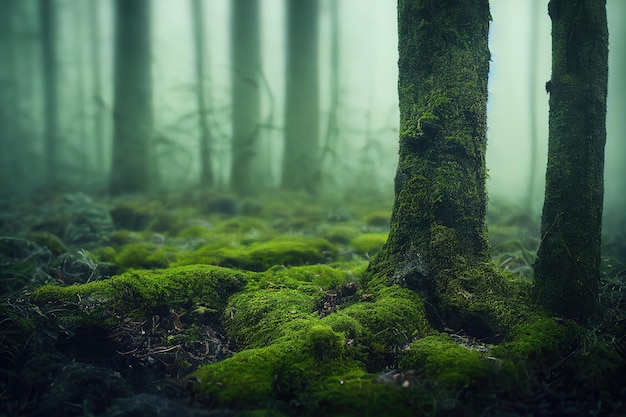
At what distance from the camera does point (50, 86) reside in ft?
74.7

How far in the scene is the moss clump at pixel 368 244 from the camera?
23.4 feet

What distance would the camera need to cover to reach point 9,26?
77.0 feet

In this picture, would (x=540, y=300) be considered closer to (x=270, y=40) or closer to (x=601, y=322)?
(x=601, y=322)

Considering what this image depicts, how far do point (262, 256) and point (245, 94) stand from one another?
11.6m

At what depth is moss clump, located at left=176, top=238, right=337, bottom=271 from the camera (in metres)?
5.69

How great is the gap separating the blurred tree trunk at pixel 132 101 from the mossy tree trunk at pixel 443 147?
1292cm

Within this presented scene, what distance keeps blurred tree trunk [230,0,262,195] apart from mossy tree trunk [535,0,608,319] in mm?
12291

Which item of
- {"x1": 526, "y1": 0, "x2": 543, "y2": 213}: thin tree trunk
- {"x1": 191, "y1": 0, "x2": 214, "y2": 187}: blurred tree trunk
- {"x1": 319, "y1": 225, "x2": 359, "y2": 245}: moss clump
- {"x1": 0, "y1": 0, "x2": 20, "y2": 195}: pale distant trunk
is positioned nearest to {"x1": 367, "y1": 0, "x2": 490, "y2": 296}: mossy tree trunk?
{"x1": 319, "y1": 225, "x2": 359, "y2": 245}: moss clump

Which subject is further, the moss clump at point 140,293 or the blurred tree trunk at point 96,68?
the blurred tree trunk at point 96,68

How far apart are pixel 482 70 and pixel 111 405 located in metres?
4.65

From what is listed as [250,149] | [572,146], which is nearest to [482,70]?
[572,146]

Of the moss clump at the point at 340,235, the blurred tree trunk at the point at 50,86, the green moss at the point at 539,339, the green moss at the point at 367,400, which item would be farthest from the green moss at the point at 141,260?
the blurred tree trunk at the point at 50,86

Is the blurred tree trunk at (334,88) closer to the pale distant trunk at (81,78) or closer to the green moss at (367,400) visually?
the pale distant trunk at (81,78)

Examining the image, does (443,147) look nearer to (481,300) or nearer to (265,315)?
(481,300)
